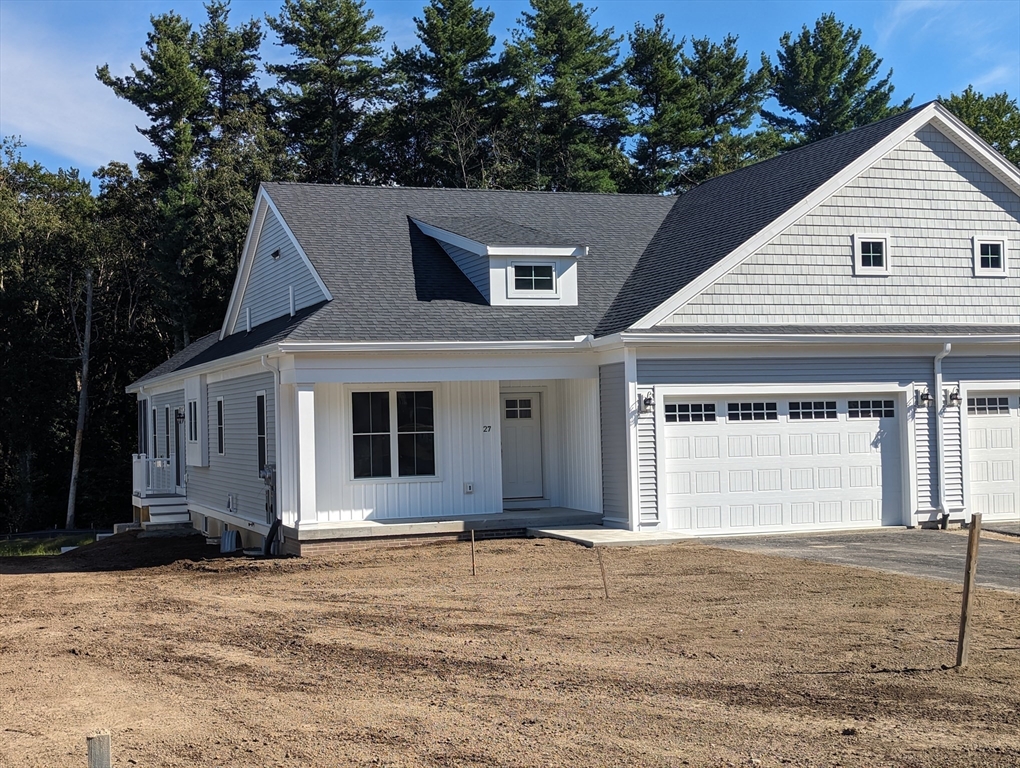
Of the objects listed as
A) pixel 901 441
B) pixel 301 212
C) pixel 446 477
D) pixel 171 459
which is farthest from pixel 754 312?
pixel 171 459

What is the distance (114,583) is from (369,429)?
175 inches

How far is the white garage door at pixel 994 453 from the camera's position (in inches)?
727

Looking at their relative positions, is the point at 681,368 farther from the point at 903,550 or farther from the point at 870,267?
the point at 903,550

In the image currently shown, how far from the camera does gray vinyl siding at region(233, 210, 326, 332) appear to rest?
19.5 m

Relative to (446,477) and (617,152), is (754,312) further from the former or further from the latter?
(617,152)

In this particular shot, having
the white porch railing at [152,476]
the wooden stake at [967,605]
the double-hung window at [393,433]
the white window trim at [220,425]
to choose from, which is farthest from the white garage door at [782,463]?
the white porch railing at [152,476]

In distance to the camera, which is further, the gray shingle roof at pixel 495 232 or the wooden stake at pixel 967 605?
the gray shingle roof at pixel 495 232

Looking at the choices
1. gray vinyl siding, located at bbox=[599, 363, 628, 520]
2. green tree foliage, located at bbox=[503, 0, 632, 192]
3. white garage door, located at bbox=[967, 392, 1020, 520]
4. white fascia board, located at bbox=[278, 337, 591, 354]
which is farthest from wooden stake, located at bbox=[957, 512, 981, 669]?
green tree foliage, located at bbox=[503, 0, 632, 192]

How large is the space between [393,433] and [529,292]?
3434 mm

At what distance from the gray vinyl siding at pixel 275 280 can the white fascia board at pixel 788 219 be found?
568 cm

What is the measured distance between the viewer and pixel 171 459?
90.0 feet

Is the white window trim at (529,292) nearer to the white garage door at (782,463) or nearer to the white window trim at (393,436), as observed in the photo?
the white window trim at (393,436)

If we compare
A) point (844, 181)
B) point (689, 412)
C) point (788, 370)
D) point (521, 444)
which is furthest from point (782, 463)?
point (844, 181)

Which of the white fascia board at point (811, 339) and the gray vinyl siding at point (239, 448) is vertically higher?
the white fascia board at point (811, 339)
